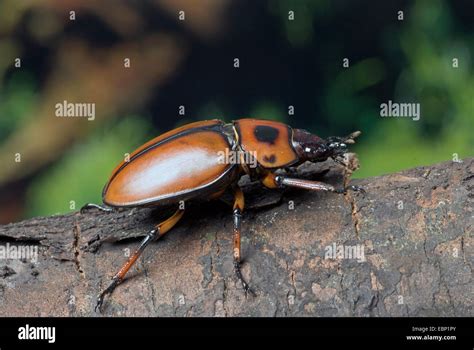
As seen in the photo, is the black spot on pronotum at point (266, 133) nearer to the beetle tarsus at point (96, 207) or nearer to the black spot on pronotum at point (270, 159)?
the black spot on pronotum at point (270, 159)

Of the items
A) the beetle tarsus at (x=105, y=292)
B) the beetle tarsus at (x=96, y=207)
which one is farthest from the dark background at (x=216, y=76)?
the beetle tarsus at (x=105, y=292)

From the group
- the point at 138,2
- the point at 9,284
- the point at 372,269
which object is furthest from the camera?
the point at 138,2

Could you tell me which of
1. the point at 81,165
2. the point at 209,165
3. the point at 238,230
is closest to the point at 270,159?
the point at 209,165

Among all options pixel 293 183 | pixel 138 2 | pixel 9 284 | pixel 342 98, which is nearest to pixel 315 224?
pixel 293 183

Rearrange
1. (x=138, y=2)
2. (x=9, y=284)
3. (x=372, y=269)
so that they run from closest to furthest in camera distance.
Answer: (x=372, y=269) → (x=9, y=284) → (x=138, y=2)

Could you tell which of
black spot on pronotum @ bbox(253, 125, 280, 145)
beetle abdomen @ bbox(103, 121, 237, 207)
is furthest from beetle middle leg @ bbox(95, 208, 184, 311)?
black spot on pronotum @ bbox(253, 125, 280, 145)

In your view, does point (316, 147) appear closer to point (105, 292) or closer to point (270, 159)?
point (270, 159)

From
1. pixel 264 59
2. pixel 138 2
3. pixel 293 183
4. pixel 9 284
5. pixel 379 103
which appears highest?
pixel 138 2

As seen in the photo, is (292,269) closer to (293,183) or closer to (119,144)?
(293,183)
